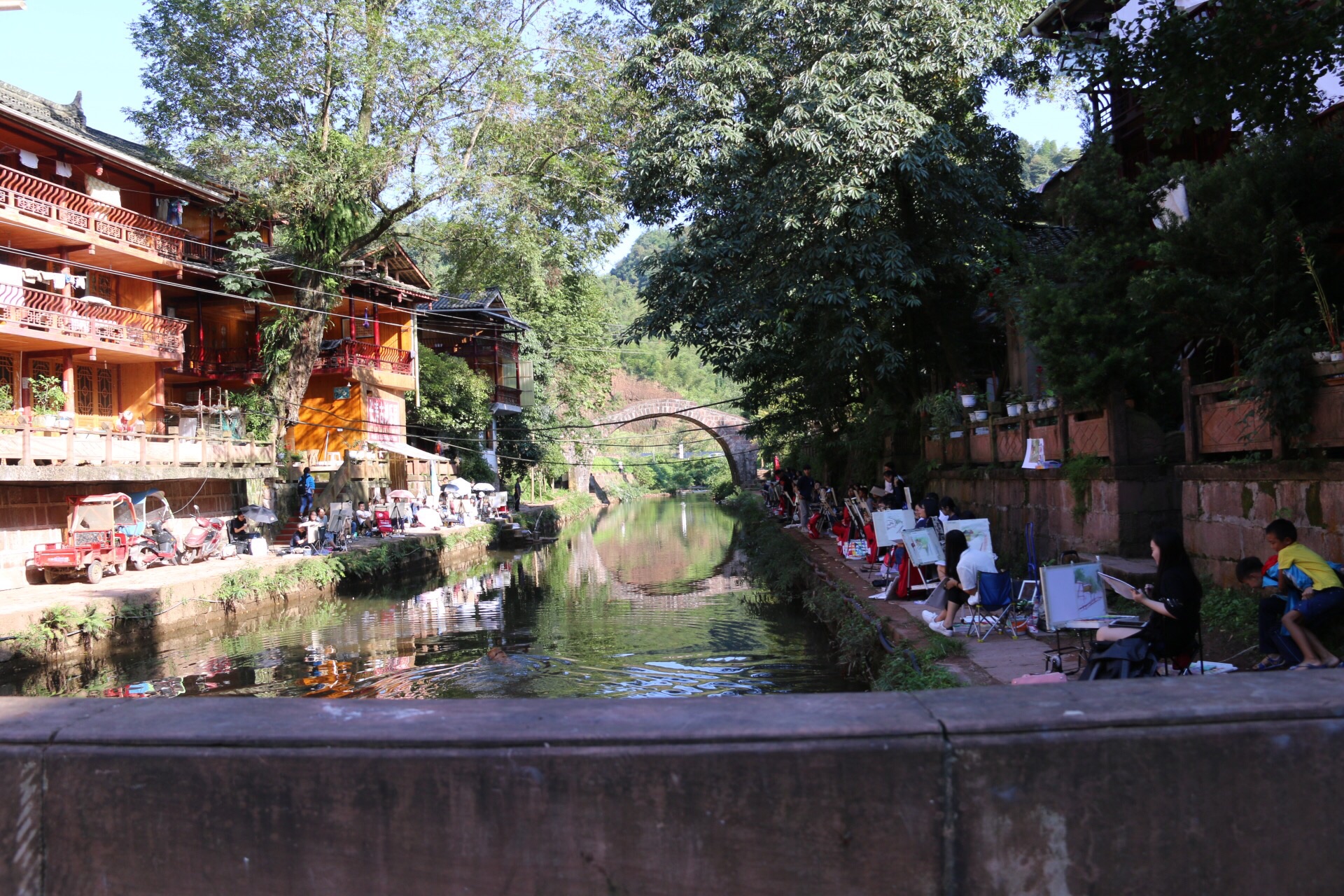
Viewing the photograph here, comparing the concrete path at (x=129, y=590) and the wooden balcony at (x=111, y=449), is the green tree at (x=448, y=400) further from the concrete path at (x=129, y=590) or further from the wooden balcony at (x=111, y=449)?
the concrete path at (x=129, y=590)

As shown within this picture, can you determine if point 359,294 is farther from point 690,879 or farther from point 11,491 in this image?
point 690,879

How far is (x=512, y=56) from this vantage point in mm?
20891

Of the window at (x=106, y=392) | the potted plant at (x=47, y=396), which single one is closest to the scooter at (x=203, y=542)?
the potted plant at (x=47, y=396)

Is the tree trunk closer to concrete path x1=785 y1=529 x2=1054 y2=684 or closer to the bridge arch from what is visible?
concrete path x1=785 y1=529 x2=1054 y2=684

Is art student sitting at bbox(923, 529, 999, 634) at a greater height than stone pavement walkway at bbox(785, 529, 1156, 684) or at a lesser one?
greater

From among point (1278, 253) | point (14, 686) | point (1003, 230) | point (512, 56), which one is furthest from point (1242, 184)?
point (512, 56)

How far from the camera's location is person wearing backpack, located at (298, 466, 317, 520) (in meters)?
21.3

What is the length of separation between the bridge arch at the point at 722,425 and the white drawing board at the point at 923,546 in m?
38.7

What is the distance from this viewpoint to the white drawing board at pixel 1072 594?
253 inches

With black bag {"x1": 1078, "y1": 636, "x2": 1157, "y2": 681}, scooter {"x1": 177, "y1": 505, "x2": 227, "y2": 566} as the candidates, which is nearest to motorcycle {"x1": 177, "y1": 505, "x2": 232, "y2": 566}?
scooter {"x1": 177, "y1": 505, "x2": 227, "y2": 566}

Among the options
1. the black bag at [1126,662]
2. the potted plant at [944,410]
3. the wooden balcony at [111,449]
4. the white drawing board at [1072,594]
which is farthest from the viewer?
the potted plant at [944,410]

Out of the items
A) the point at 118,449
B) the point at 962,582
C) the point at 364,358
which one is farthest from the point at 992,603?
the point at 364,358

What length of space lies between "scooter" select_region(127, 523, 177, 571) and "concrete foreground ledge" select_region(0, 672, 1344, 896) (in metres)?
16.0

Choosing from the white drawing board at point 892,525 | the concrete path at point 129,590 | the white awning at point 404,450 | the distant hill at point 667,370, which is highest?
the distant hill at point 667,370
